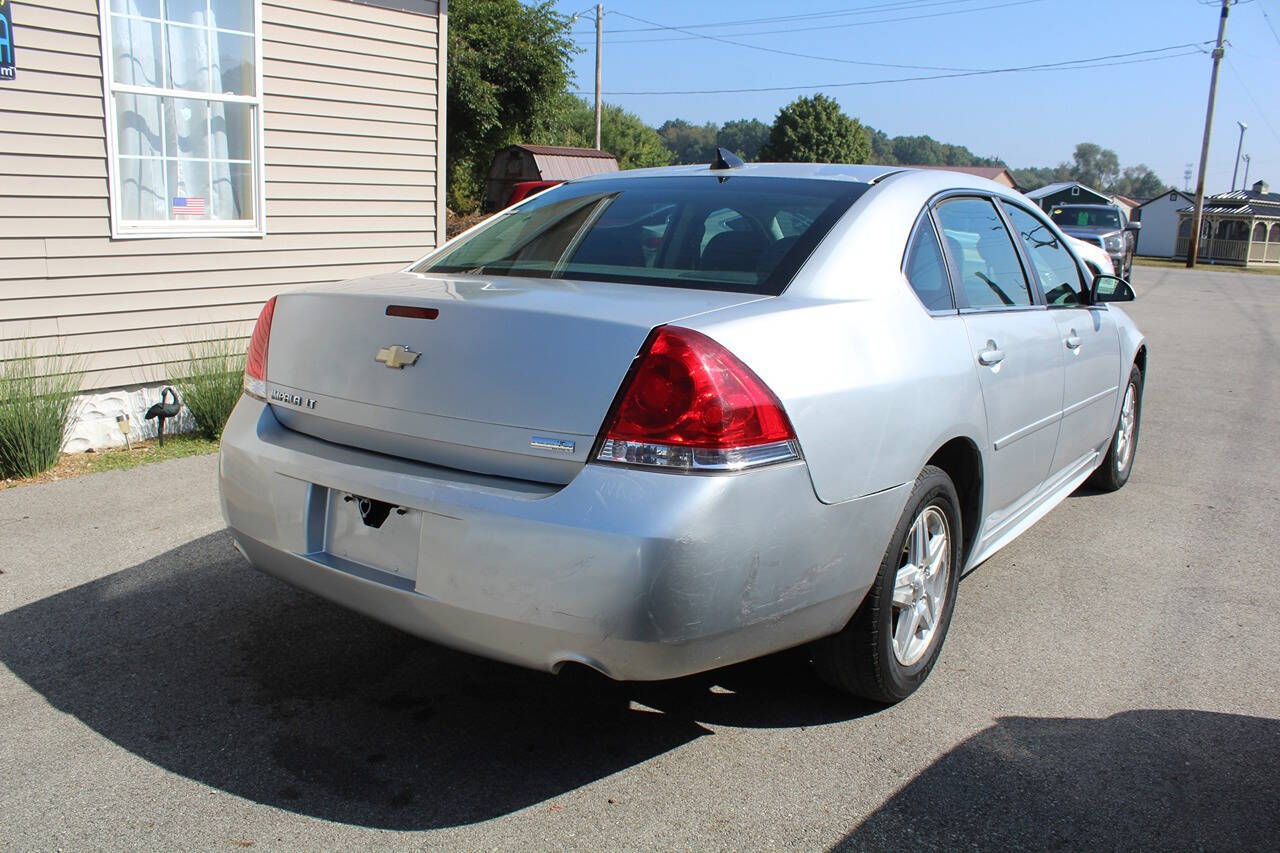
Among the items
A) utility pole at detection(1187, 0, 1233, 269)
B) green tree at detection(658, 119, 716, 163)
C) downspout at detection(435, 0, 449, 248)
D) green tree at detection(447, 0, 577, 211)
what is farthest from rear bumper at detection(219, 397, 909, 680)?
green tree at detection(658, 119, 716, 163)

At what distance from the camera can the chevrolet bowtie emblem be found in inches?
113

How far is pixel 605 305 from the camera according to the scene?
282cm

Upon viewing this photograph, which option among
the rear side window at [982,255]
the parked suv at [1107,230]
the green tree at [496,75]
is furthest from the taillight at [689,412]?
the green tree at [496,75]

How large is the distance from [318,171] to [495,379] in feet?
19.4

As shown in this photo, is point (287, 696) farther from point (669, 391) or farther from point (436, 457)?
point (669, 391)

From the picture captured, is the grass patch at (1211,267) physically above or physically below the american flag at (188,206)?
below

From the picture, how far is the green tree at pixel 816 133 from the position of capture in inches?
2830

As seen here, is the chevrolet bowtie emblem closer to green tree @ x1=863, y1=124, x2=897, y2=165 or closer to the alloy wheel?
the alloy wheel

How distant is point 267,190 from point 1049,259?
5336 millimetres

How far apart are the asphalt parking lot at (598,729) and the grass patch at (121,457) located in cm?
116

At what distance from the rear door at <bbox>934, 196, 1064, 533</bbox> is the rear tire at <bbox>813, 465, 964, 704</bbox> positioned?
342 mm

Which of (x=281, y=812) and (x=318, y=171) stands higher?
(x=318, y=171)

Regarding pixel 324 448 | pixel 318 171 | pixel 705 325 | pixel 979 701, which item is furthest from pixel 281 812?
pixel 318 171

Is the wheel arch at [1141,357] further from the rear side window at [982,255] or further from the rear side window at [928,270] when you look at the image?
the rear side window at [928,270]
